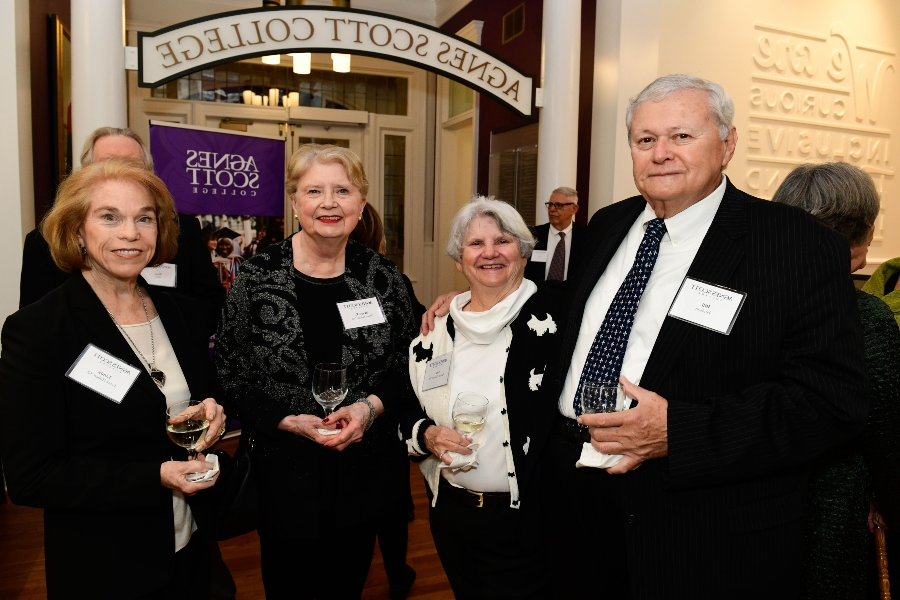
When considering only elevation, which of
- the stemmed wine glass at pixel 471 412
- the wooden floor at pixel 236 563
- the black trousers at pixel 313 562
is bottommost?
the wooden floor at pixel 236 563

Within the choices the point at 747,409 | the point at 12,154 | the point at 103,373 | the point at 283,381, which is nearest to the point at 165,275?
the point at 283,381

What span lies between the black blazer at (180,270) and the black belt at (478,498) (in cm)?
115

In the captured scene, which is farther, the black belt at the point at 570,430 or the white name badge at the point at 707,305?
the black belt at the point at 570,430

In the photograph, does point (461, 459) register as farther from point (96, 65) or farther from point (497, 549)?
point (96, 65)

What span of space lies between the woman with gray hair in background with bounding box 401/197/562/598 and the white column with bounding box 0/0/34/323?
2.87 m

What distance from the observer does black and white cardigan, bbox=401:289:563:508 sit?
1.78 meters

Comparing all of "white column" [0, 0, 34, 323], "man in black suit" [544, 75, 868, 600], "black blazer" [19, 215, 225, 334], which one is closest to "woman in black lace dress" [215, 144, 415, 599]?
"black blazer" [19, 215, 225, 334]

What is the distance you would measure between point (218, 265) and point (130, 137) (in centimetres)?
203

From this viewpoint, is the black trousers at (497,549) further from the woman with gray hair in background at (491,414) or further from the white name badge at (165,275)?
the white name badge at (165,275)

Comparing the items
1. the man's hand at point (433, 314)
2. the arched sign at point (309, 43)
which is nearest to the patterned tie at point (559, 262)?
the arched sign at point (309, 43)

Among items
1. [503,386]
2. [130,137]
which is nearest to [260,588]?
[503,386]

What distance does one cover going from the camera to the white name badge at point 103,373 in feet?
4.86

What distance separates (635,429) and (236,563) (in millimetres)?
2474

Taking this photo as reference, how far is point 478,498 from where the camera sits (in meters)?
1.82
